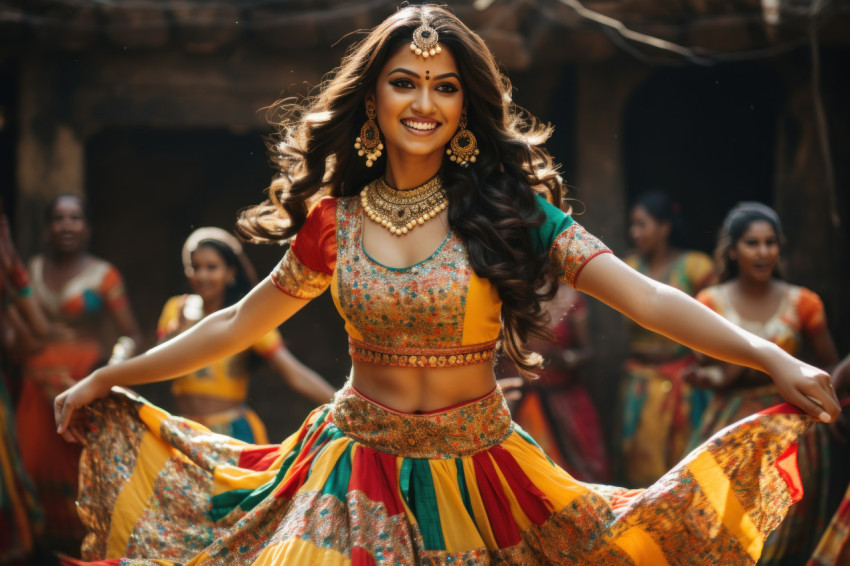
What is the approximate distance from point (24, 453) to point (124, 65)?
8.97 feet

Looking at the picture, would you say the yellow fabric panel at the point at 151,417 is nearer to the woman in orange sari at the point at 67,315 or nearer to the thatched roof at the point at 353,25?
the woman in orange sari at the point at 67,315

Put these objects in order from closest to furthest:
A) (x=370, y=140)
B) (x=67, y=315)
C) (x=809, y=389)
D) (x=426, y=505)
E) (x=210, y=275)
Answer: (x=809, y=389), (x=426, y=505), (x=370, y=140), (x=210, y=275), (x=67, y=315)

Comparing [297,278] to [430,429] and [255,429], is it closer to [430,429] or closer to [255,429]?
[430,429]

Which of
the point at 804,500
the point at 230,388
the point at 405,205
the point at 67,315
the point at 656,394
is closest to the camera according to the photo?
the point at 405,205

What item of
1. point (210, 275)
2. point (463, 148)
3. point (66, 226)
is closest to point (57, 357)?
point (66, 226)

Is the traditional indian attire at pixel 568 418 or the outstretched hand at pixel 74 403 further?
the traditional indian attire at pixel 568 418

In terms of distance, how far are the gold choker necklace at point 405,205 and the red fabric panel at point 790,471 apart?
109 centimetres

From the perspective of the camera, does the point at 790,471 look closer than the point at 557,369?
Yes

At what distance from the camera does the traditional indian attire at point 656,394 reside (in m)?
6.32

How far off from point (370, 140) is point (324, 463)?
0.93 m

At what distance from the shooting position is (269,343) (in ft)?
16.9

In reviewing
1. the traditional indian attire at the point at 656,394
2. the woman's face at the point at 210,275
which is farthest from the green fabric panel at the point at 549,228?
the traditional indian attire at the point at 656,394

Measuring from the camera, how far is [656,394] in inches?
254

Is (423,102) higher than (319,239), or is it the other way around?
(423,102)
